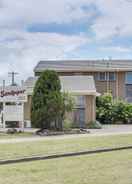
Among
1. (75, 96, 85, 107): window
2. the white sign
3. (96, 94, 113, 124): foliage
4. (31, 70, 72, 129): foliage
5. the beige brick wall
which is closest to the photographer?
(31, 70, 72, 129): foliage

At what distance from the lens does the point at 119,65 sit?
58188 mm

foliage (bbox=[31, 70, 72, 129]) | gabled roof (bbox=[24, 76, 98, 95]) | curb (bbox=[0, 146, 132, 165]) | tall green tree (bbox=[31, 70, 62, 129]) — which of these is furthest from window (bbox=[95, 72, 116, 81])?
curb (bbox=[0, 146, 132, 165])

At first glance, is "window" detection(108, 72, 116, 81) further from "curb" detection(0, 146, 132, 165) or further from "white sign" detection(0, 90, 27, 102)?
"curb" detection(0, 146, 132, 165)

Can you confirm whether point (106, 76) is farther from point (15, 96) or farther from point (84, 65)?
point (15, 96)

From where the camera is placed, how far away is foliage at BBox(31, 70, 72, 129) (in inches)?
1177

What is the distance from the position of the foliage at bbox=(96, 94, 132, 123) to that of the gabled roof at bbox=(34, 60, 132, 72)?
10.5m

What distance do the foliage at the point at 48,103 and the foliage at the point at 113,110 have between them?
15.5 metres

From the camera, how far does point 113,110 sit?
4678 centimetres

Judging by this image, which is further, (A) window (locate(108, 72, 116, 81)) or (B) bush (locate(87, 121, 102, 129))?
(A) window (locate(108, 72, 116, 81))

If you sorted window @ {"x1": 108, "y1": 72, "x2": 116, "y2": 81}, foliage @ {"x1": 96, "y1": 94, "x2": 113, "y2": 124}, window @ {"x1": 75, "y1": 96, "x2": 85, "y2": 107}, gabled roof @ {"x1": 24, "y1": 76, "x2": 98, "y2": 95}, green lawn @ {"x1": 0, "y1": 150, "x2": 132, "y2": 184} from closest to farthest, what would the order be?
green lawn @ {"x1": 0, "y1": 150, "x2": 132, "y2": 184}
gabled roof @ {"x1": 24, "y1": 76, "x2": 98, "y2": 95}
window @ {"x1": 75, "y1": 96, "x2": 85, "y2": 107}
foliage @ {"x1": 96, "y1": 94, "x2": 113, "y2": 124}
window @ {"x1": 108, "y1": 72, "x2": 116, "y2": 81}

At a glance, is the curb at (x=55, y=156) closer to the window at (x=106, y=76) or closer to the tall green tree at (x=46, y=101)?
the tall green tree at (x=46, y=101)

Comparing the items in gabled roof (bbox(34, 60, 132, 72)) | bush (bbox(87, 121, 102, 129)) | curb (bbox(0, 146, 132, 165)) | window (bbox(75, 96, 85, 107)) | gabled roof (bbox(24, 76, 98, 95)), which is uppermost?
gabled roof (bbox(34, 60, 132, 72))

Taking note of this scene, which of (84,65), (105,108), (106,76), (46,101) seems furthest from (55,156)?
(84,65)

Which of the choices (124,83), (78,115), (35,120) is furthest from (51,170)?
(124,83)
